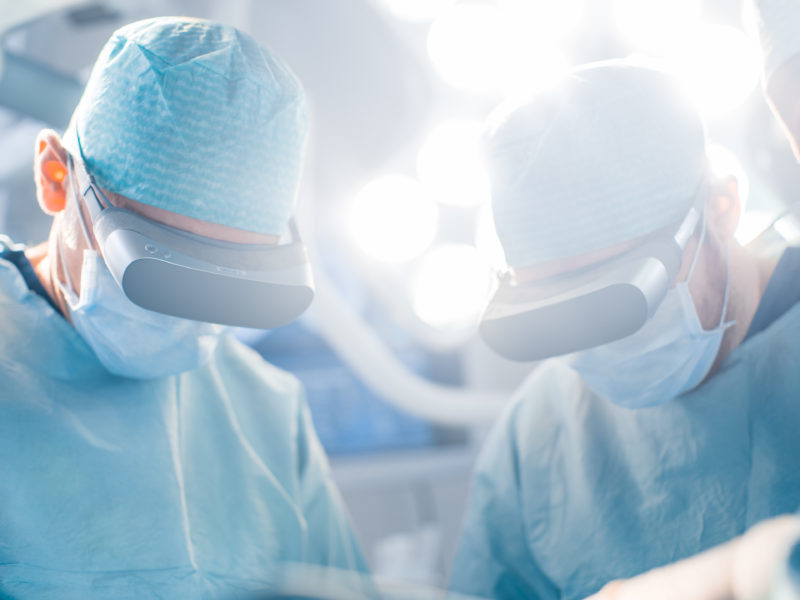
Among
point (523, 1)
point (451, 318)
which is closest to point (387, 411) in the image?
point (451, 318)

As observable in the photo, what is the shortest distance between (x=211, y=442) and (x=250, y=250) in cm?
48

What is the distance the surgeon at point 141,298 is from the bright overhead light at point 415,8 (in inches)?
43.7

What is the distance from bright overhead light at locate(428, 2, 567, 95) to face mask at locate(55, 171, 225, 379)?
1.44m

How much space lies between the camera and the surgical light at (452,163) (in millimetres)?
2629

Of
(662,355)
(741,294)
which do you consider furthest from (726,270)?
(662,355)

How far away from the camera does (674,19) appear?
6.64 ft

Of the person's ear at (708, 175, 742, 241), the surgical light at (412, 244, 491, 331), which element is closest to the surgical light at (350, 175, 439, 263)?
the surgical light at (412, 244, 491, 331)

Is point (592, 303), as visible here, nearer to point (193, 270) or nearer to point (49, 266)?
point (193, 270)

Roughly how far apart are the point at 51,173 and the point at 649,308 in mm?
1015

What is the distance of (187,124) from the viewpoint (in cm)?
106

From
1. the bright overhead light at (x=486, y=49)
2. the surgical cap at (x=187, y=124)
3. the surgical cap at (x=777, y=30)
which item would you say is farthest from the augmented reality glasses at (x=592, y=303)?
the bright overhead light at (x=486, y=49)

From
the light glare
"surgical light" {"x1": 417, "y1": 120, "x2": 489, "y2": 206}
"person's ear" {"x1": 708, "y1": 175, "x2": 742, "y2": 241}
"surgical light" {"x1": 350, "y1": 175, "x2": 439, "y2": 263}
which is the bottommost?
"surgical light" {"x1": 350, "y1": 175, "x2": 439, "y2": 263}

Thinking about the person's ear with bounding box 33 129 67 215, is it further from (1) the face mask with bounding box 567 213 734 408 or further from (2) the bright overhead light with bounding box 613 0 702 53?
(2) the bright overhead light with bounding box 613 0 702 53

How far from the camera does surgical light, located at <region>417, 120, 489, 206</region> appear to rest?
2.63 metres
